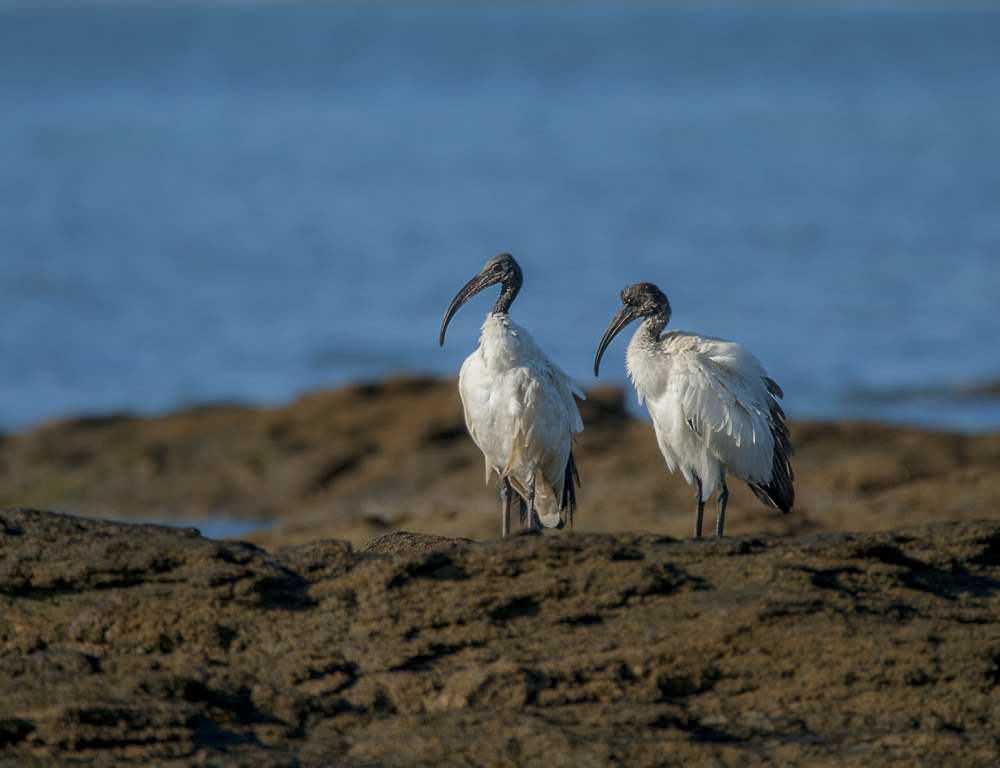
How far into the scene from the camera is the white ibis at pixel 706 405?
31.4 ft

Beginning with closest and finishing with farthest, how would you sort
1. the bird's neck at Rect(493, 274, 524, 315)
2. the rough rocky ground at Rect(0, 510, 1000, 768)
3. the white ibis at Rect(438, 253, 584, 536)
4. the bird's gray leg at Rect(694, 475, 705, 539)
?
the rough rocky ground at Rect(0, 510, 1000, 768) → the bird's gray leg at Rect(694, 475, 705, 539) → the white ibis at Rect(438, 253, 584, 536) → the bird's neck at Rect(493, 274, 524, 315)

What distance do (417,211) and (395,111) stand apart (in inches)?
1375

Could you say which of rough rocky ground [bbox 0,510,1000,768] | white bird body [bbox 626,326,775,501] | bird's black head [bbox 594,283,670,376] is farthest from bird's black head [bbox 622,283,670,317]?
rough rocky ground [bbox 0,510,1000,768]

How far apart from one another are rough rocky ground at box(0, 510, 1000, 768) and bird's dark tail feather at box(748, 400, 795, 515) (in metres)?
2.52

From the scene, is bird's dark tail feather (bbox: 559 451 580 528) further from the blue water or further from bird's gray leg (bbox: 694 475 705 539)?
the blue water

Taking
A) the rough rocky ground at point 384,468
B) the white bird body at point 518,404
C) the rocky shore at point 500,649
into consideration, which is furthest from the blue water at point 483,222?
the rocky shore at point 500,649

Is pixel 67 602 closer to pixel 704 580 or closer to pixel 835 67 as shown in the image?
pixel 704 580

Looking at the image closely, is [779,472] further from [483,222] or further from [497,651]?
[483,222]

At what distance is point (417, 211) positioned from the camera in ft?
163

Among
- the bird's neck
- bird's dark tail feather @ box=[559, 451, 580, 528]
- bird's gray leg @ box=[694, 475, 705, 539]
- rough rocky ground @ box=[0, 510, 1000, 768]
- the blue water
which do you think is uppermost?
the blue water

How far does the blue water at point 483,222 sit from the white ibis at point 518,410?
1469 cm

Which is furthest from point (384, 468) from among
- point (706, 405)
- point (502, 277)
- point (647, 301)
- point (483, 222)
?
point (483, 222)

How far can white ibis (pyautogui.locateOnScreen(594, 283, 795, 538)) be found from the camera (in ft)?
31.4

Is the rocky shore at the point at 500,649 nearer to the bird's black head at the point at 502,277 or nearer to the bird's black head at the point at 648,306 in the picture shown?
the bird's black head at the point at 648,306
